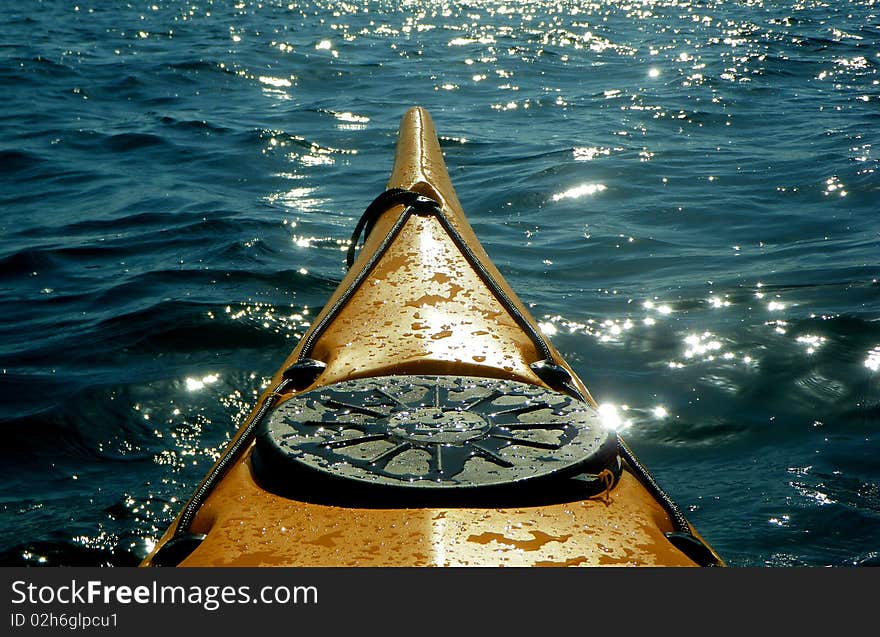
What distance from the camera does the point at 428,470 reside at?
2.00 meters

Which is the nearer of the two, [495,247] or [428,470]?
[428,470]

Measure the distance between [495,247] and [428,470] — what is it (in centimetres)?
384

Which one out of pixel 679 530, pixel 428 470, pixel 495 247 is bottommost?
pixel 495 247

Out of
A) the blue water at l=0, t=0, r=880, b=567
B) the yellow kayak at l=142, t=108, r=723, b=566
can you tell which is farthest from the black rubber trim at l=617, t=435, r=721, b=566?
the blue water at l=0, t=0, r=880, b=567

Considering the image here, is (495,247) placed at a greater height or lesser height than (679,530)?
lesser

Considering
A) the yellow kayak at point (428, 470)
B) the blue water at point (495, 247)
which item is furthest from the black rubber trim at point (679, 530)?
the blue water at point (495, 247)

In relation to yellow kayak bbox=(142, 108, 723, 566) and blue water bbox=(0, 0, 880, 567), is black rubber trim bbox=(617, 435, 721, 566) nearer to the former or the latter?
yellow kayak bbox=(142, 108, 723, 566)

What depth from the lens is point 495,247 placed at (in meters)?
5.75

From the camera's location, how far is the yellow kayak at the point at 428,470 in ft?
5.98

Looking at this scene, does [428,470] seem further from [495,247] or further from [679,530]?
[495,247]

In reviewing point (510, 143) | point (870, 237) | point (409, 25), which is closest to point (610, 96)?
point (510, 143)

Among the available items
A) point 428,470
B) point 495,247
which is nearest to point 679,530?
point 428,470

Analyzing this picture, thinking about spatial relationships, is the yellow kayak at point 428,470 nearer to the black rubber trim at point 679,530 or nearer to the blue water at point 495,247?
the black rubber trim at point 679,530

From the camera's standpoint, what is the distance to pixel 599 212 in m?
6.41
